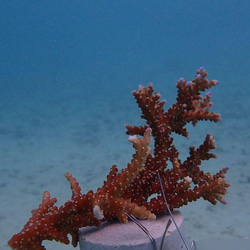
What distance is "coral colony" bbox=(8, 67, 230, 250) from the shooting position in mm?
2727

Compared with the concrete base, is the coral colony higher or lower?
higher

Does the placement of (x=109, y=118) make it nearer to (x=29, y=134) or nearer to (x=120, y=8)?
(x=29, y=134)

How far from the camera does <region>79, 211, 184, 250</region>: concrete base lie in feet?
8.95

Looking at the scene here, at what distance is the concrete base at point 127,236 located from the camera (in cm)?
→ 273

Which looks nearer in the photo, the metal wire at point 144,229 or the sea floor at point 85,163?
the metal wire at point 144,229

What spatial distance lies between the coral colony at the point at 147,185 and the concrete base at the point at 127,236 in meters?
0.08

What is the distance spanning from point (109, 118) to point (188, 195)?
11.2 metres

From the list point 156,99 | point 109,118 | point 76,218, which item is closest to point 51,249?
point 76,218

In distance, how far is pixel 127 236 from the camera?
2.80m

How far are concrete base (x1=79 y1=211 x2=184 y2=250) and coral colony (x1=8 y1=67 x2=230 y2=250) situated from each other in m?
0.08

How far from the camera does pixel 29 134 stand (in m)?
12.3

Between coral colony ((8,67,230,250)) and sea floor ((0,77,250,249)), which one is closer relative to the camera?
coral colony ((8,67,230,250))

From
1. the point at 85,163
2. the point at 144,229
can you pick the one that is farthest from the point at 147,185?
the point at 85,163

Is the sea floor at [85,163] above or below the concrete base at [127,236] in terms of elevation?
above
